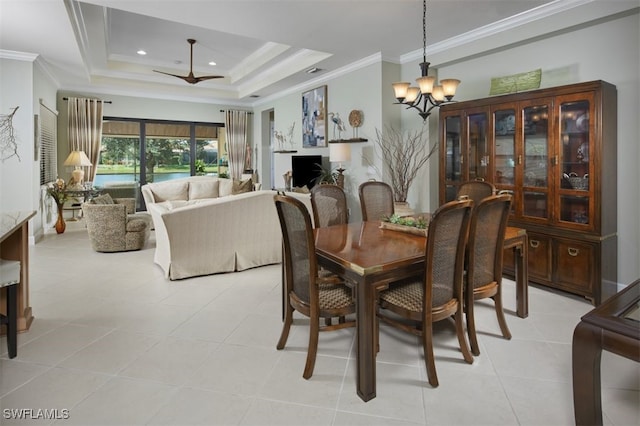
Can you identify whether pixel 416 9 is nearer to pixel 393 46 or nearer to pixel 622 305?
pixel 393 46

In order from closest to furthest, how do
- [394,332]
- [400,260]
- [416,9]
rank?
[400,260], [394,332], [416,9]

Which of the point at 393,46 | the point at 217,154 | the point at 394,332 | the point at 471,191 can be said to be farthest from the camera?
the point at 217,154

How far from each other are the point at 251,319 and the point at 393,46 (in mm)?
3819

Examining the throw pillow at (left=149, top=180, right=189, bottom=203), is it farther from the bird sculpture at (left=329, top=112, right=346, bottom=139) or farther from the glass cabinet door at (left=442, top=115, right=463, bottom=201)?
the glass cabinet door at (left=442, top=115, right=463, bottom=201)

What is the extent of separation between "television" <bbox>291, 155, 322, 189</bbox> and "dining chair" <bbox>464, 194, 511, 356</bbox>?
13.8 feet

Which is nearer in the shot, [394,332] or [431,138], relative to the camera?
[394,332]

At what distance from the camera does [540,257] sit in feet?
11.8

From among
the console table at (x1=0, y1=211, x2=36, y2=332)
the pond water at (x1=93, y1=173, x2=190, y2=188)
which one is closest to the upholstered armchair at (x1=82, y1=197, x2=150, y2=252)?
the console table at (x1=0, y1=211, x2=36, y2=332)

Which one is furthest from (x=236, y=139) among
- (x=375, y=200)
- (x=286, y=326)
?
(x=286, y=326)

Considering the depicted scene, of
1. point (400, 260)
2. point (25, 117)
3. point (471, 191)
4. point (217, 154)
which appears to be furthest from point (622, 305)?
point (217, 154)

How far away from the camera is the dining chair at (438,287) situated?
1.96 metres

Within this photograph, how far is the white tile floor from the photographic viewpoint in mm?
1839

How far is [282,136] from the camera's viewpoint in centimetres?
794

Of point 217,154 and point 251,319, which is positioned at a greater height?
point 217,154
